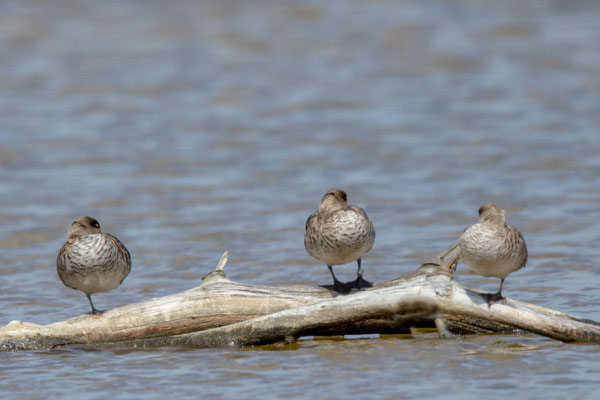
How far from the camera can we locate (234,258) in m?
12.2

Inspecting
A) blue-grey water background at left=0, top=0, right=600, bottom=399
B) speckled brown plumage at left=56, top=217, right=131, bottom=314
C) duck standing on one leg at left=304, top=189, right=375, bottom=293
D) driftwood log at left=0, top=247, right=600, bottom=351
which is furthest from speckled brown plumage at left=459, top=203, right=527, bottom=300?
speckled brown plumage at left=56, top=217, right=131, bottom=314

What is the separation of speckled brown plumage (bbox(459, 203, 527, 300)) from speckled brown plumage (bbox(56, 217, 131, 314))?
2.85 metres

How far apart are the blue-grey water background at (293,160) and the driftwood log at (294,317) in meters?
0.16

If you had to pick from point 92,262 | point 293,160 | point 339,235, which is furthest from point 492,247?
point 293,160

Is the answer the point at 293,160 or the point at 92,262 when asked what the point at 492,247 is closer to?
the point at 92,262

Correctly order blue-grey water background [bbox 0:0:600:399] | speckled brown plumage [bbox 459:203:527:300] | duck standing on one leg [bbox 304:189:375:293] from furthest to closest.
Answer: duck standing on one leg [bbox 304:189:375:293] < speckled brown plumage [bbox 459:203:527:300] < blue-grey water background [bbox 0:0:600:399]

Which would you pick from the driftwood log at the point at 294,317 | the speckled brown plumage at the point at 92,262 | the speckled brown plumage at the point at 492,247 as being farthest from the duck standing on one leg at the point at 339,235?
the speckled brown plumage at the point at 92,262

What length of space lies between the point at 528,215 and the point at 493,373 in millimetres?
6164

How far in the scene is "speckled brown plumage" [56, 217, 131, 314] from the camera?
8711 mm

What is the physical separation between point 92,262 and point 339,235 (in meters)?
2.06

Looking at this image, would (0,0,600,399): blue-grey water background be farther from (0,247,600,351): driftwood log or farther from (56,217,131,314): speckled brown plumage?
(56,217,131,314): speckled brown plumage

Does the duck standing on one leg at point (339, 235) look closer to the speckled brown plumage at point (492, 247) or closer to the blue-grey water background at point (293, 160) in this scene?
the blue-grey water background at point (293, 160)

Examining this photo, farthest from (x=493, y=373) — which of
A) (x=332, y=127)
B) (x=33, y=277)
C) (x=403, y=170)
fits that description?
(x=332, y=127)

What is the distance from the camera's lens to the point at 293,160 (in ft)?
55.5
